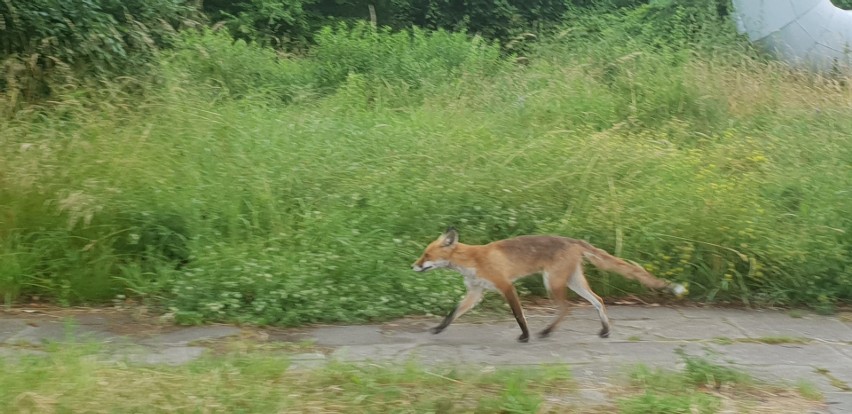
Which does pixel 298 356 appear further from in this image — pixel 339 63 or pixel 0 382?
pixel 339 63

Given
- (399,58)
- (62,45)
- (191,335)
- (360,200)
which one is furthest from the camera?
(399,58)

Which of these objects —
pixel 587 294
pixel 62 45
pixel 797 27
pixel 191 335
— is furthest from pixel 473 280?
pixel 797 27

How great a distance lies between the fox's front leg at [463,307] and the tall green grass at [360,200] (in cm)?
40

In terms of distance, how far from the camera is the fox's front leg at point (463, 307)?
582 cm

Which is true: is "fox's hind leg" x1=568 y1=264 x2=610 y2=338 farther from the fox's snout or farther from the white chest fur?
the fox's snout

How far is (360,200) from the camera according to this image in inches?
283

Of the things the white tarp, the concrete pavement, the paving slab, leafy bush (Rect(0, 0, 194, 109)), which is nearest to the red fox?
the concrete pavement

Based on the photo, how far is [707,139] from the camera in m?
9.47

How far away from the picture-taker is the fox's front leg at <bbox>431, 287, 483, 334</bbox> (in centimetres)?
582

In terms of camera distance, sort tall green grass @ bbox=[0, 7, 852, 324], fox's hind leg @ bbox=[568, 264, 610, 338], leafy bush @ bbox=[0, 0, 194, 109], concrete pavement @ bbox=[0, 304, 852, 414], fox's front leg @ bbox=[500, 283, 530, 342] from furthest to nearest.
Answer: leafy bush @ bbox=[0, 0, 194, 109], tall green grass @ bbox=[0, 7, 852, 324], fox's hind leg @ bbox=[568, 264, 610, 338], fox's front leg @ bbox=[500, 283, 530, 342], concrete pavement @ bbox=[0, 304, 852, 414]

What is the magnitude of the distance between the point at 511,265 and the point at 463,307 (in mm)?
460

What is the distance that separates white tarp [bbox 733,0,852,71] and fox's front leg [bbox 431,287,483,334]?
9.46 metres

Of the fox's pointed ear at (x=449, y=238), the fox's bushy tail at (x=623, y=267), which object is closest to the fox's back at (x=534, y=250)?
the fox's bushy tail at (x=623, y=267)

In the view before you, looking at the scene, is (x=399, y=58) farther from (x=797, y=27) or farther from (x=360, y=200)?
(x=797, y=27)
